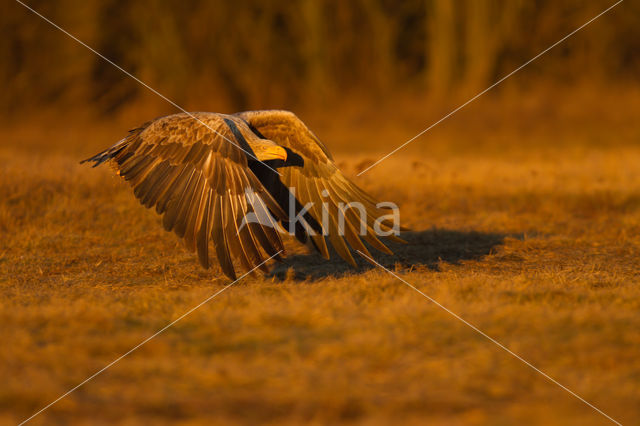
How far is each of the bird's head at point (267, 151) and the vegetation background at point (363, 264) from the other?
0.98 meters

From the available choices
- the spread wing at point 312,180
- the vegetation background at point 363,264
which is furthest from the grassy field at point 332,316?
the spread wing at point 312,180

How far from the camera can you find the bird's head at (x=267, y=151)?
18.7 ft

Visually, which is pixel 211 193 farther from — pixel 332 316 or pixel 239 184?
pixel 332 316

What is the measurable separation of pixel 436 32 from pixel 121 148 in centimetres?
1579

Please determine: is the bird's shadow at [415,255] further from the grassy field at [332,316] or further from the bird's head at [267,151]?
the bird's head at [267,151]

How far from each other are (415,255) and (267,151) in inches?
78.7

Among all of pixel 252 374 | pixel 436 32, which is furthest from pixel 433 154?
pixel 252 374

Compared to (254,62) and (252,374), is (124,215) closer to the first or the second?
(252,374)

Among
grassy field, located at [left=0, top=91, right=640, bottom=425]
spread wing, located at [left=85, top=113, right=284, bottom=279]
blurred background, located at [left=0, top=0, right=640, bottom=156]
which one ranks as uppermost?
blurred background, located at [left=0, top=0, right=640, bottom=156]

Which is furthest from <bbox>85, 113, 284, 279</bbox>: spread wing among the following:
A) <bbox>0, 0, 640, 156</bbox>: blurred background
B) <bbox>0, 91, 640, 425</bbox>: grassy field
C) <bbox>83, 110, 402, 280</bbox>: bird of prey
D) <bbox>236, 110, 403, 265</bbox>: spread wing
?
<bbox>0, 0, 640, 156</bbox>: blurred background

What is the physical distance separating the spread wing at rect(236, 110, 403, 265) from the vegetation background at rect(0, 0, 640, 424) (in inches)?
19.5

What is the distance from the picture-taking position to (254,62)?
73.7 ft

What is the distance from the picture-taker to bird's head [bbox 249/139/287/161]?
5.71 metres

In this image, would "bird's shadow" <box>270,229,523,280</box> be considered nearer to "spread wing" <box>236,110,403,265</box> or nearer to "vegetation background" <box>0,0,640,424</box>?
"vegetation background" <box>0,0,640,424</box>
